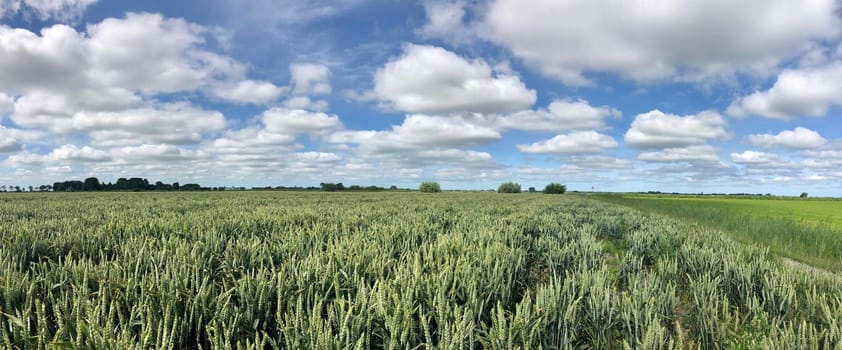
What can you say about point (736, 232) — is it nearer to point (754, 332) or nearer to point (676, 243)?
point (676, 243)

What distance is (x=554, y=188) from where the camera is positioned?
13338 cm

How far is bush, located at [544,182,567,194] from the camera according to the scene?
132 metres

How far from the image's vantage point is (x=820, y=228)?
13.1 metres

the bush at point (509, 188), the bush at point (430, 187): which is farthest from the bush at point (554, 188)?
the bush at point (430, 187)

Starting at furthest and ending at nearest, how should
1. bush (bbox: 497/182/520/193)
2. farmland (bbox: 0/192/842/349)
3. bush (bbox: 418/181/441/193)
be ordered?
bush (bbox: 497/182/520/193) < bush (bbox: 418/181/441/193) < farmland (bbox: 0/192/842/349)

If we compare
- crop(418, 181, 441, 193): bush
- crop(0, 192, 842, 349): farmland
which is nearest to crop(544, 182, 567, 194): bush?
crop(418, 181, 441, 193): bush

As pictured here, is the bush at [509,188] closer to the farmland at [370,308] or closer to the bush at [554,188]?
the bush at [554,188]

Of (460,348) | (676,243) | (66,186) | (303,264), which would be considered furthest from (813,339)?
(66,186)

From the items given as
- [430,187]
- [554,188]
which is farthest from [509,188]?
[430,187]

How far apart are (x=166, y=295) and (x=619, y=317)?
3431 millimetres

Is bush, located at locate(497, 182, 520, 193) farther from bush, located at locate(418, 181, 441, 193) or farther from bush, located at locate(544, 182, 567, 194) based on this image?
bush, located at locate(418, 181, 441, 193)

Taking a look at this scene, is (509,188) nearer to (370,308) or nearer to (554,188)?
(554,188)

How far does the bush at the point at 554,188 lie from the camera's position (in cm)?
13150

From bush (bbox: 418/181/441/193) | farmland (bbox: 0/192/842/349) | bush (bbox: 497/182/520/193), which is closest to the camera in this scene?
farmland (bbox: 0/192/842/349)
